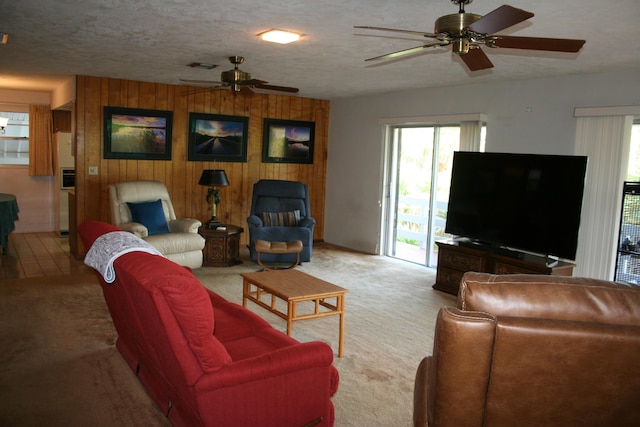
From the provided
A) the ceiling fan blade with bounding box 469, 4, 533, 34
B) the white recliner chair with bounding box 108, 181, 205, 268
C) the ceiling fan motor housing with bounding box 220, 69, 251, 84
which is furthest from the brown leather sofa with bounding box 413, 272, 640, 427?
the white recliner chair with bounding box 108, 181, 205, 268

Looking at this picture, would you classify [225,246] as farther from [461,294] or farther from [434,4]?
[461,294]

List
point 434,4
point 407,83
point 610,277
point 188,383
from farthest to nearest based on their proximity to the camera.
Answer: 1. point 407,83
2. point 610,277
3. point 434,4
4. point 188,383

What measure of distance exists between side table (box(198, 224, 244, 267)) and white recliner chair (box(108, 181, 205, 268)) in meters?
0.35

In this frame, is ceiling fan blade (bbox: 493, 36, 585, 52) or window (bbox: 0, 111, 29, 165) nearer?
ceiling fan blade (bbox: 493, 36, 585, 52)

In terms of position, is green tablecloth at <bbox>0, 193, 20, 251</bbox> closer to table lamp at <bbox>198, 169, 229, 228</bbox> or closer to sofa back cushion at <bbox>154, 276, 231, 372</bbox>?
table lamp at <bbox>198, 169, 229, 228</bbox>

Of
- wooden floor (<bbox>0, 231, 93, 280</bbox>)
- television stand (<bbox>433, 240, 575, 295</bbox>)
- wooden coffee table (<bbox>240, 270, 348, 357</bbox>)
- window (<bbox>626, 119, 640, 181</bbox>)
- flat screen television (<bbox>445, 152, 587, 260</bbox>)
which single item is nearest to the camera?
wooden coffee table (<bbox>240, 270, 348, 357</bbox>)

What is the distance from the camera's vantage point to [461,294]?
1.83m

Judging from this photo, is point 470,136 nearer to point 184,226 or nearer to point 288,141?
point 288,141

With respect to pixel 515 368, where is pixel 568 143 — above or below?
above

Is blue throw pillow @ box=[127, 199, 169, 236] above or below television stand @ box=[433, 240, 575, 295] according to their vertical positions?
above

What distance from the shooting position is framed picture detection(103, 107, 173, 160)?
6840mm

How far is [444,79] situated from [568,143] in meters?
1.51

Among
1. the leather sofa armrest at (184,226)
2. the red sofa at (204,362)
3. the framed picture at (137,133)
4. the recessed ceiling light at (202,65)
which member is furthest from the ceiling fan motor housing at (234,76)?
the red sofa at (204,362)

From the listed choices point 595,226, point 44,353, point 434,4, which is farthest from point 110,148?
point 595,226
